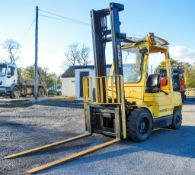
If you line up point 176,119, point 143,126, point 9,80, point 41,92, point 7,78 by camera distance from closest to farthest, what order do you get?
point 143,126 < point 176,119 < point 7,78 < point 9,80 < point 41,92

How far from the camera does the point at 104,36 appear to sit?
707 cm

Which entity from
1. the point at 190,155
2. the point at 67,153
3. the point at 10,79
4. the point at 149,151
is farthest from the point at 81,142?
the point at 10,79

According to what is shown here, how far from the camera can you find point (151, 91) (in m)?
7.50

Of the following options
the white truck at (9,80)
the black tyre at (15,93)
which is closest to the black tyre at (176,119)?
the white truck at (9,80)

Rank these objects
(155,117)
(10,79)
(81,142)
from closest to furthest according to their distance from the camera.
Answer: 1. (81,142)
2. (155,117)
3. (10,79)

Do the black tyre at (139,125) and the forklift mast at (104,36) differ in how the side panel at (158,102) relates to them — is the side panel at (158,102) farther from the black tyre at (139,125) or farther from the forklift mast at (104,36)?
the forklift mast at (104,36)

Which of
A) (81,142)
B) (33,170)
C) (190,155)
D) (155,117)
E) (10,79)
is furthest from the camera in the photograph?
(10,79)

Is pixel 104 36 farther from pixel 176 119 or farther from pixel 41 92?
pixel 41 92

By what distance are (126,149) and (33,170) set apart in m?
2.33

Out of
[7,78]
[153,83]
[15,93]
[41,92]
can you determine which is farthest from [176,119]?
[41,92]

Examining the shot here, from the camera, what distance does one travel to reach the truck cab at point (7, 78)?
20766 millimetres

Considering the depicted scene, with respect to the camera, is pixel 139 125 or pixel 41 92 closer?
pixel 139 125

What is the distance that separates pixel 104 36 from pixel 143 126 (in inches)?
106

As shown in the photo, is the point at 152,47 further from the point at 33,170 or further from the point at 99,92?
the point at 33,170
